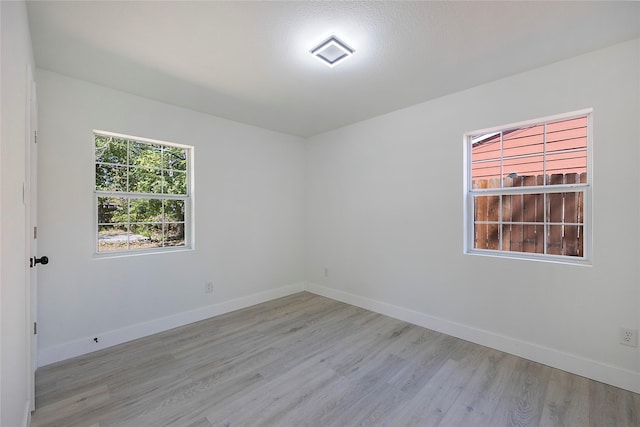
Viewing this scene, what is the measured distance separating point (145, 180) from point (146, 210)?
33 centimetres

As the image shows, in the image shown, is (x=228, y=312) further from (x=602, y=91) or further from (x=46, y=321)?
(x=602, y=91)

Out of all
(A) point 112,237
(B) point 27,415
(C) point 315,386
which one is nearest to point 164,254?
(A) point 112,237

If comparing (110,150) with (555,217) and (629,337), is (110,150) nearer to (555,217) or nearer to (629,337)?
(555,217)

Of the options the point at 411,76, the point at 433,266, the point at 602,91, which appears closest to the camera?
the point at 602,91

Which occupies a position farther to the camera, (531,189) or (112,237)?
(112,237)

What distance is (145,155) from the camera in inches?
117

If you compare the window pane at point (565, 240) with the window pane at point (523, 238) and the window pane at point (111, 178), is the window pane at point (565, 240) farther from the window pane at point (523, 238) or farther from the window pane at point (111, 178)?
the window pane at point (111, 178)

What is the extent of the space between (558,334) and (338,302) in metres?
2.40

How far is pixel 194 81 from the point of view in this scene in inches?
100

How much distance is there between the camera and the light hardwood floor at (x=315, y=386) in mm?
1743

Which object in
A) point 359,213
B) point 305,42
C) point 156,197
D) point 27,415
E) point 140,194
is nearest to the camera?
point 27,415

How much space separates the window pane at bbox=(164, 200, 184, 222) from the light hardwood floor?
1.26 meters

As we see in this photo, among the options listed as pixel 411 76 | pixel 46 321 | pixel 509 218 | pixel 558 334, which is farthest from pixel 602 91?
pixel 46 321

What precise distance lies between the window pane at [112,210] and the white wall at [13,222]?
1216 mm
